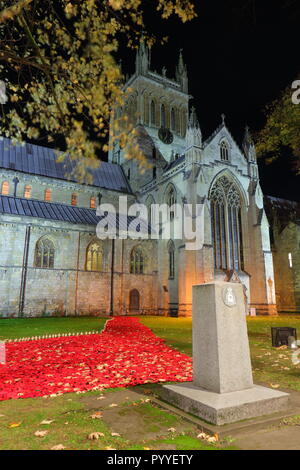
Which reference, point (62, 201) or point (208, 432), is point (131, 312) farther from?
point (208, 432)

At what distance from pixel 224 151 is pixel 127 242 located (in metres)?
15.2

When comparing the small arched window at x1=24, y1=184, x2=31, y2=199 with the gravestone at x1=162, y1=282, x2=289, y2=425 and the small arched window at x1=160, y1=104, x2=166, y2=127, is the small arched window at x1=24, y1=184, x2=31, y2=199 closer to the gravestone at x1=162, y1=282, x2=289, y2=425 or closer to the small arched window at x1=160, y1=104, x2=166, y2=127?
the small arched window at x1=160, y1=104, x2=166, y2=127

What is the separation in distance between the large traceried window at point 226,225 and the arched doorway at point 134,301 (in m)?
8.97

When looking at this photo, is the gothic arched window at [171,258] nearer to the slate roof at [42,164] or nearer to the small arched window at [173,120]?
the slate roof at [42,164]

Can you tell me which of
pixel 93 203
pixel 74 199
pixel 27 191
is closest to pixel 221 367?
pixel 27 191

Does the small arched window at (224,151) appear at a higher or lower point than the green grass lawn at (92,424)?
higher

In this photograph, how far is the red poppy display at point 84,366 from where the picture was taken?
600 cm

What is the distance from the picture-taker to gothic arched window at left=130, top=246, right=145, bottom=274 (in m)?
32.4

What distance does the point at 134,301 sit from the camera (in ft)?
103

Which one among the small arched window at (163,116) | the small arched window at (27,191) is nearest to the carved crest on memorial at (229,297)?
the small arched window at (27,191)

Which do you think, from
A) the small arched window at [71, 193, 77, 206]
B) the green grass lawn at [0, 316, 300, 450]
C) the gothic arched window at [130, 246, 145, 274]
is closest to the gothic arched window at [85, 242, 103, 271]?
the gothic arched window at [130, 246, 145, 274]

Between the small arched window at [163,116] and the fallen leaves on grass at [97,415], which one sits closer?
the fallen leaves on grass at [97,415]

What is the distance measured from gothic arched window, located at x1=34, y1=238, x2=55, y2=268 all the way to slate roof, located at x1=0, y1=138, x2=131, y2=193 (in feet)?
25.3

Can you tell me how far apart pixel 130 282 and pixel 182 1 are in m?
27.2
